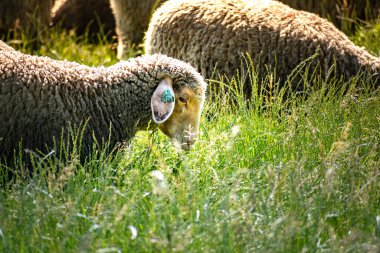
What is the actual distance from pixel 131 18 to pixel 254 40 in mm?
2428

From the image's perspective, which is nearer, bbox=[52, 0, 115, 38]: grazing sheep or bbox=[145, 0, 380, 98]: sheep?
bbox=[145, 0, 380, 98]: sheep

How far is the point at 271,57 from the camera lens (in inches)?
259

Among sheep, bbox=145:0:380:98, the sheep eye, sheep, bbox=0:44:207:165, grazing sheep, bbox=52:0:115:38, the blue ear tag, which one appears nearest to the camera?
sheep, bbox=0:44:207:165

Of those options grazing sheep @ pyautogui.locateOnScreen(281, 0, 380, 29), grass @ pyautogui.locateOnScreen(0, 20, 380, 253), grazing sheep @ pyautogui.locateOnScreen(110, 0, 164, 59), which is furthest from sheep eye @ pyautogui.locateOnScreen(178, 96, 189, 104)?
grazing sheep @ pyautogui.locateOnScreen(281, 0, 380, 29)

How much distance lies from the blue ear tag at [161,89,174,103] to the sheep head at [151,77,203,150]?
20mm

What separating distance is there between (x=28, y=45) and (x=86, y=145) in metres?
4.71

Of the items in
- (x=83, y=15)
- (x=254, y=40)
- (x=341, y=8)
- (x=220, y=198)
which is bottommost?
(x=83, y=15)

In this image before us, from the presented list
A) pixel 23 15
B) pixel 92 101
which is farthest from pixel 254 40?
pixel 23 15

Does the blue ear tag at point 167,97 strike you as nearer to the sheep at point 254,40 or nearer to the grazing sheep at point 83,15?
the sheep at point 254,40

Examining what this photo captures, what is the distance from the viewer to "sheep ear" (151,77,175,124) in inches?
197

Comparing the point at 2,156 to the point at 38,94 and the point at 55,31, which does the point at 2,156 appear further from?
the point at 55,31

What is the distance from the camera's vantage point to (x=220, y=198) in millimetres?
4398

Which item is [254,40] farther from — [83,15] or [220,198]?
[83,15]

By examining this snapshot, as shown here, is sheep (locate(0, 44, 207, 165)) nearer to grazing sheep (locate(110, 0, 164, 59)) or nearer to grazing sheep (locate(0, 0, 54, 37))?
grazing sheep (locate(110, 0, 164, 59))
